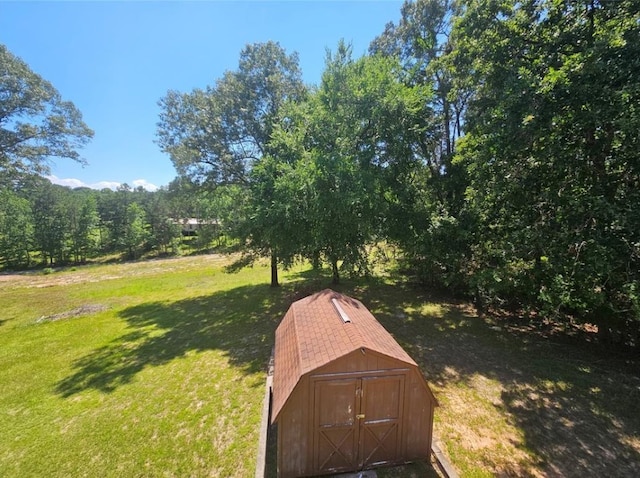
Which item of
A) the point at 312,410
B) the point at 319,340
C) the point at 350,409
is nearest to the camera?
the point at 312,410

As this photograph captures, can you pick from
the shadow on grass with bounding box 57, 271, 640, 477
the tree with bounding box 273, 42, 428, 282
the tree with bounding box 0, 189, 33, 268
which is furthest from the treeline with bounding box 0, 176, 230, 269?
the tree with bounding box 273, 42, 428, 282

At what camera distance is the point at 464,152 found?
12008mm

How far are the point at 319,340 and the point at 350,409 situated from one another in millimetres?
1415

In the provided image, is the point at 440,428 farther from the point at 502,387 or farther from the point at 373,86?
the point at 373,86

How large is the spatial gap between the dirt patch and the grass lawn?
1.06 ft

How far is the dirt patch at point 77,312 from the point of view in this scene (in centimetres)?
1590

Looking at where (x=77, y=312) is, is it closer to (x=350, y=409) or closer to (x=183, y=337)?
(x=183, y=337)

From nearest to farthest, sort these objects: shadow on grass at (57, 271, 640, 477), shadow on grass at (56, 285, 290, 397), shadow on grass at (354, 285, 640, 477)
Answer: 1. shadow on grass at (354, 285, 640, 477)
2. shadow on grass at (57, 271, 640, 477)
3. shadow on grass at (56, 285, 290, 397)

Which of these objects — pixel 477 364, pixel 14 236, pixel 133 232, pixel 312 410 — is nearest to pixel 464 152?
pixel 477 364

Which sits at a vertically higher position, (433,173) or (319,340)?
(433,173)

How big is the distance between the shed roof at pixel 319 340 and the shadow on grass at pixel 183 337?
331 centimetres

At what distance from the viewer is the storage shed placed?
5.12m

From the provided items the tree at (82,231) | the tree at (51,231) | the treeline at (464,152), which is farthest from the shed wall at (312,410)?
the tree at (51,231)

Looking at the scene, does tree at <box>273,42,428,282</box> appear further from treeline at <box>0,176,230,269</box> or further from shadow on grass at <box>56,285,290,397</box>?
treeline at <box>0,176,230,269</box>
